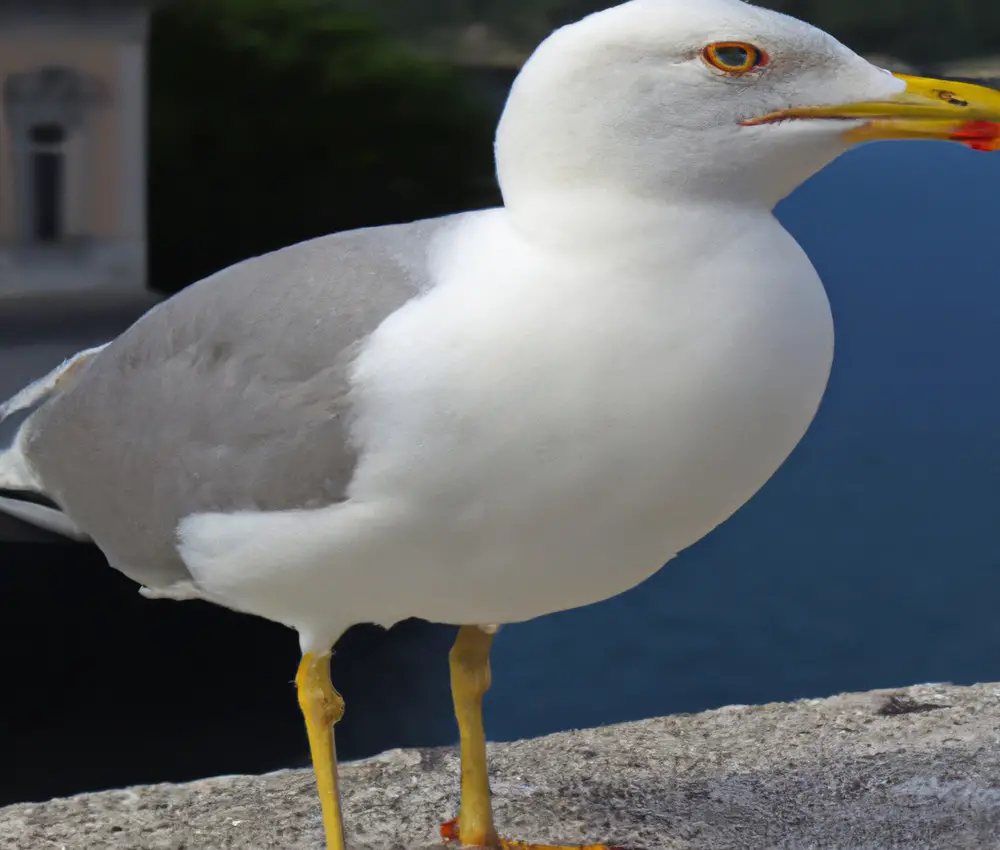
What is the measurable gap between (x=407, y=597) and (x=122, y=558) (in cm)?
40

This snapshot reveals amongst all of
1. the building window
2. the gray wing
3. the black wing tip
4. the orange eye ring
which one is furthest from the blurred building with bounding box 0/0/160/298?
the orange eye ring

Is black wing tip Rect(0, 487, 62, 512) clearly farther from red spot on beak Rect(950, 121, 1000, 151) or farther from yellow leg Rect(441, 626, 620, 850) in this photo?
red spot on beak Rect(950, 121, 1000, 151)

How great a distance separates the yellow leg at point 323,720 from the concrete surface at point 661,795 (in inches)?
13.8

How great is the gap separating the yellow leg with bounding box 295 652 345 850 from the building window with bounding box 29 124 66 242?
6.52ft

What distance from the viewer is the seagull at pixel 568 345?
47.7 inches

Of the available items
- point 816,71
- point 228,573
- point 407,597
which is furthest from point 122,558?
point 816,71

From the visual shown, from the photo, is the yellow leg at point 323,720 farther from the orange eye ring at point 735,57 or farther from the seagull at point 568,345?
the orange eye ring at point 735,57

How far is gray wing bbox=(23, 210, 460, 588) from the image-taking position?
53.0 inches

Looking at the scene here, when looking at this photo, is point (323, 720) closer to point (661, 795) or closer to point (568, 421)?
point (568, 421)

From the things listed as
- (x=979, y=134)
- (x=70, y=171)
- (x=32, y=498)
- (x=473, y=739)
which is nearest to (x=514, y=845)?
(x=473, y=739)

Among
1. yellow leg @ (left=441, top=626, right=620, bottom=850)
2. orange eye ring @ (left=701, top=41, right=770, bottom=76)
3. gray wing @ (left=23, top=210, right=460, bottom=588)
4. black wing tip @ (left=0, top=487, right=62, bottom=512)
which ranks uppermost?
orange eye ring @ (left=701, top=41, right=770, bottom=76)

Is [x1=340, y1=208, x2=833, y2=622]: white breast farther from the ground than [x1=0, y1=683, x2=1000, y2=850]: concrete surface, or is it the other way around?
[x1=340, y1=208, x2=833, y2=622]: white breast

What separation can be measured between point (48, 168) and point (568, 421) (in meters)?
2.38

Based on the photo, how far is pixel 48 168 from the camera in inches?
128
